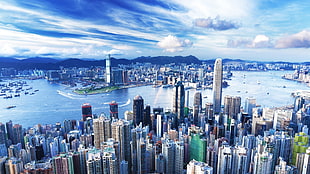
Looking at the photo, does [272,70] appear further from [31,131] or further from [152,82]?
[31,131]

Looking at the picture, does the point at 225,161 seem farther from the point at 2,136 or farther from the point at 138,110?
the point at 2,136

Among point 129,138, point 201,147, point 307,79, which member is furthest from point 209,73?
point 129,138

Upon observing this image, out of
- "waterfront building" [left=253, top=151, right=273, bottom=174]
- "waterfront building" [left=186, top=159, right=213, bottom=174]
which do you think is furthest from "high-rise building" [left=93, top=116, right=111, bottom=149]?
"waterfront building" [left=253, top=151, right=273, bottom=174]

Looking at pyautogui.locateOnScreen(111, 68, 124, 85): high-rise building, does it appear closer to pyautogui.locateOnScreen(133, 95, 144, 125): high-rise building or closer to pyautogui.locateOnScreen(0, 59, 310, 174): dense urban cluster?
pyautogui.locateOnScreen(0, 59, 310, 174): dense urban cluster

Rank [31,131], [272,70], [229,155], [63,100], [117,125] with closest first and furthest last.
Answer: [229,155]
[117,125]
[31,131]
[63,100]
[272,70]

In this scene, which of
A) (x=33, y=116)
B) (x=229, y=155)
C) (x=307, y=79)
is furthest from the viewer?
(x=307, y=79)
